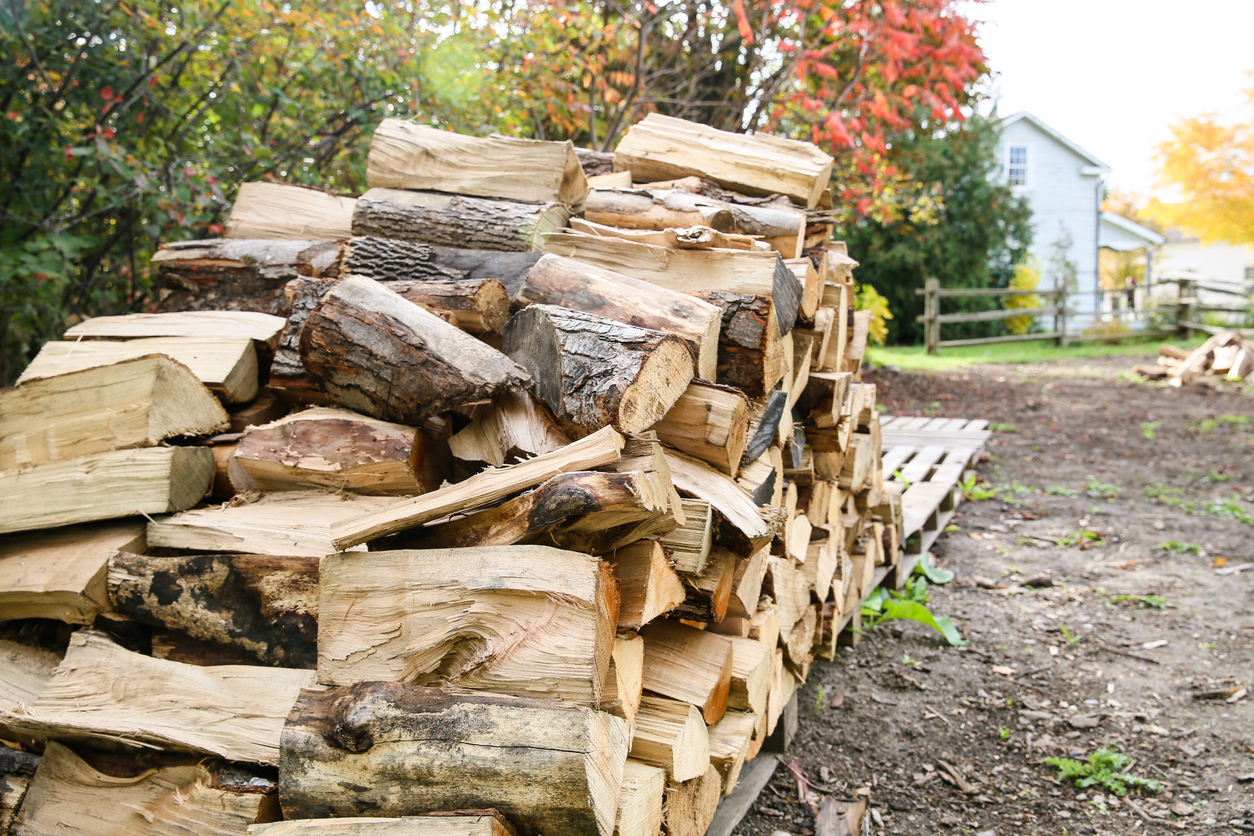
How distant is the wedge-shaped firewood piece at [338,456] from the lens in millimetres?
1882

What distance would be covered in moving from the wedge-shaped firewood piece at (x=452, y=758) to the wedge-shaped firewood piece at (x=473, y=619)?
0.05 m

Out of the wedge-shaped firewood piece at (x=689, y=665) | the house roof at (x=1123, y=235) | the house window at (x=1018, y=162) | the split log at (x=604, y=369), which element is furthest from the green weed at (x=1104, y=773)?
the house roof at (x=1123, y=235)

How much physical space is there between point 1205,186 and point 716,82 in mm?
17612

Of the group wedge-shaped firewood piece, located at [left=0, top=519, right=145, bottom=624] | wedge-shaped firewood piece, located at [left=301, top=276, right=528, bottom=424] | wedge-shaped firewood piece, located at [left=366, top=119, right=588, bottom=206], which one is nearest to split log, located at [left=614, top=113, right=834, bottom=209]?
wedge-shaped firewood piece, located at [left=366, top=119, right=588, bottom=206]

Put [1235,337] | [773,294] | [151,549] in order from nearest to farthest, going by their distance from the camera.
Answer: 1. [151,549]
2. [773,294]
3. [1235,337]

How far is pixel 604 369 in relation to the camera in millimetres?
1635

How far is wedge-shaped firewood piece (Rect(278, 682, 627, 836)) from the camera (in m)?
1.26

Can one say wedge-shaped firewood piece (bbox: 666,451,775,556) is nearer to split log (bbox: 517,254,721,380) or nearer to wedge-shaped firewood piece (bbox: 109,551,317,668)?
split log (bbox: 517,254,721,380)

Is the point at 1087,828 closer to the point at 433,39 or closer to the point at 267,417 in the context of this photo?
the point at 267,417

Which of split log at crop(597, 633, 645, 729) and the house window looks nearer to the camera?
split log at crop(597, 633, 645, 729)

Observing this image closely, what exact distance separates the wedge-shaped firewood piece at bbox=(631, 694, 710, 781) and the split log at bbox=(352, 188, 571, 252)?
1.35 m

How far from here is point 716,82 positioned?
6.64 metres

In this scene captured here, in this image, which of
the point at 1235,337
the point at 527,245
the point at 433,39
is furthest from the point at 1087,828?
the point at 1235,337

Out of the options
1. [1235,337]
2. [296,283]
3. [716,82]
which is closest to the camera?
[296,283]
